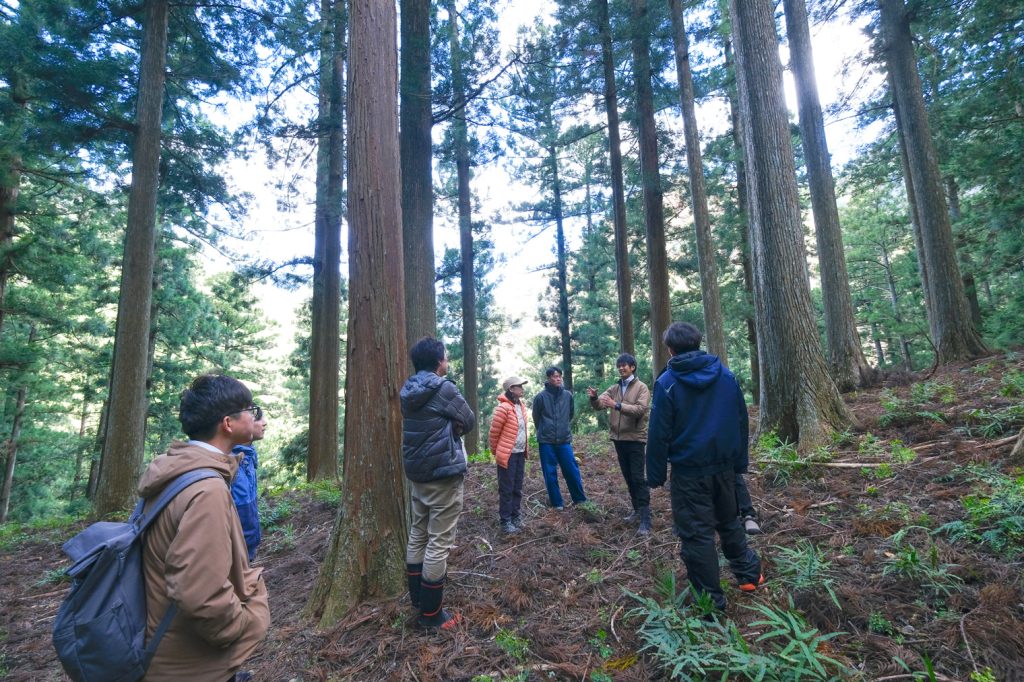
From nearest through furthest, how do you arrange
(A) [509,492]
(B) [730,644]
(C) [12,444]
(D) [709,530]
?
(B) [730,644], (D) [709,530], (A) [509,492], (C) [12,444]

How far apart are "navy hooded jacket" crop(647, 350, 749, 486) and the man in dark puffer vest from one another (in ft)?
5.02

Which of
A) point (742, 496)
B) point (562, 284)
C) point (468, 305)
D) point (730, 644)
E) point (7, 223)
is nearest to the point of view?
point (730, 644)

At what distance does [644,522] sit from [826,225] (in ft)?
28.8

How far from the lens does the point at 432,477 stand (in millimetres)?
3598

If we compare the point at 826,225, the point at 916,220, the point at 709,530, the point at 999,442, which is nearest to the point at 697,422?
the point at 709,530

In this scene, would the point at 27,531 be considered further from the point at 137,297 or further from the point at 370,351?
Answer: the point at 370,351

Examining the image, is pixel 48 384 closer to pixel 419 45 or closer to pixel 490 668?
pixel 419 45

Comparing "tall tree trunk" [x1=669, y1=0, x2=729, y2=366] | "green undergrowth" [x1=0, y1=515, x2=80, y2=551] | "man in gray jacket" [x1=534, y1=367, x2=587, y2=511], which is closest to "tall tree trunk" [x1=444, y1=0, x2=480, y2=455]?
"tall tree trunk" [x1=669, y1=0, x2=729, y2=366]

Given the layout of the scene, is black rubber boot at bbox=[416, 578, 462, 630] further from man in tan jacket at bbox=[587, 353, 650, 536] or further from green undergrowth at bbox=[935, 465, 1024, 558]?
green undergrowth at bbox=[935, 465, 1024, 558]

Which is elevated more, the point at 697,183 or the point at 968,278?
the point at 697,183

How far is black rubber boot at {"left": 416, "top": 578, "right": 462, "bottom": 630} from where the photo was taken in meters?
3.48

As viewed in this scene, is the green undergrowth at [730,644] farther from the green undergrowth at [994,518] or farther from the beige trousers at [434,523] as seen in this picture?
the green undergrowth at [994,518]

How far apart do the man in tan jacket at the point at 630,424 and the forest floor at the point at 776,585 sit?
0.41 meters

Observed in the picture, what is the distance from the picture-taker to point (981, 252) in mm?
13648
